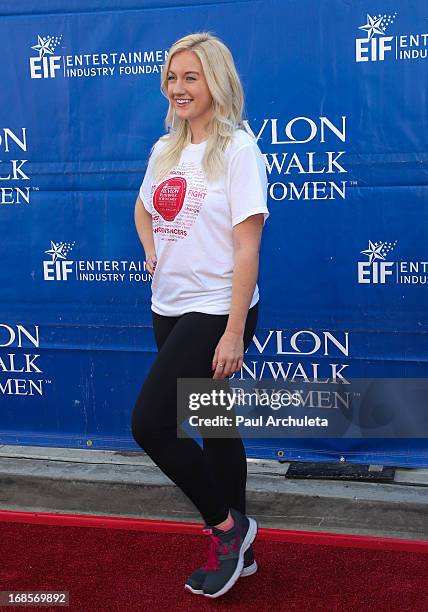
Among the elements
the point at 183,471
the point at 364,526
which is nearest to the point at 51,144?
the point at 183,471

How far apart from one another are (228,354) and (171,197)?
49cm

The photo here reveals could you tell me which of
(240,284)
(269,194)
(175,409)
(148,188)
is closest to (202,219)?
(240,284)

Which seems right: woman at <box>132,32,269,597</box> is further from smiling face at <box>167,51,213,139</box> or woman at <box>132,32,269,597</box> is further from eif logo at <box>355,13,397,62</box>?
eif logo at <box>355,13,397,62</box>

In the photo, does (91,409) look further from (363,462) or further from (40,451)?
(363,462)

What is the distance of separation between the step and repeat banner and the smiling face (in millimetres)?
661

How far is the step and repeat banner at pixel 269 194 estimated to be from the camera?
3188 millimetres

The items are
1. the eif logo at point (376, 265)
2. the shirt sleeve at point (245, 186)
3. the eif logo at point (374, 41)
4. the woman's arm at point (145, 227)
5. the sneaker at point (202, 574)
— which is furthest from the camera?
the eif logo at point (376, 265)

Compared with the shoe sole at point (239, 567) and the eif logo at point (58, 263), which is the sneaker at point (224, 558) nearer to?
the shoe sole at point (239, 567)

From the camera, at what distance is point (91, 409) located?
366cm

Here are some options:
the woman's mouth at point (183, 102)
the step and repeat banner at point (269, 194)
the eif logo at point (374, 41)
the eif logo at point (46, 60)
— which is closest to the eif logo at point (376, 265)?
the step and repeat banner at point (269, 194)

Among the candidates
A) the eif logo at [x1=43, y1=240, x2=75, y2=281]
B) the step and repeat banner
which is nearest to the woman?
the step and repeat banner

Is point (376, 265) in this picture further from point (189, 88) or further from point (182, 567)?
point (182, 567)

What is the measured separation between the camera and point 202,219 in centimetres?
256

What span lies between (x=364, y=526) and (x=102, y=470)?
1057mm
